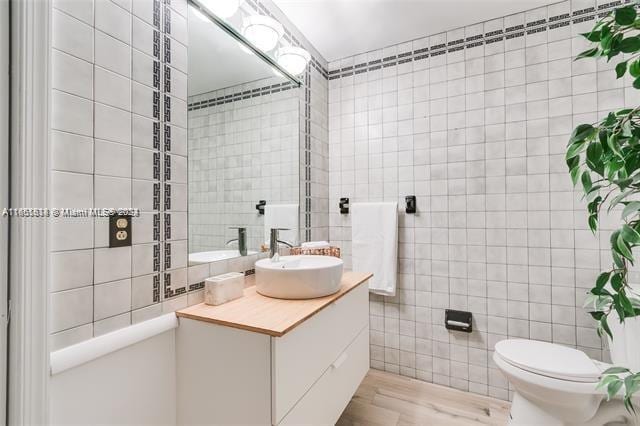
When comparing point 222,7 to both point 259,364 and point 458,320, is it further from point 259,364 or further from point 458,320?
point 458,320

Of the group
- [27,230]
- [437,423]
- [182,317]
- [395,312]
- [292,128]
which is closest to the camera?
[27,230]

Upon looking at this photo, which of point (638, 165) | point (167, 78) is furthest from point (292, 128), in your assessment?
point (638, 165)

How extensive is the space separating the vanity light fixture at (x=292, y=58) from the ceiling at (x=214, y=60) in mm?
205

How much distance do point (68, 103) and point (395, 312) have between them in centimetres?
202

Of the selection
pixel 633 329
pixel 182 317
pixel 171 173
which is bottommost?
pixel 633 329

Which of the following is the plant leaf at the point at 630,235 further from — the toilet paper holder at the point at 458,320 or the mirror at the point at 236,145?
the toilet paper holder at the point at 458,320

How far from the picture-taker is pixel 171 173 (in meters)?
1.11

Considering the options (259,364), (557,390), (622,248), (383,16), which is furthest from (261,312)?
(383,16)

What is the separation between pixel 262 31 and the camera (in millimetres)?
1541

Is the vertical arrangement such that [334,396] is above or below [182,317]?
below

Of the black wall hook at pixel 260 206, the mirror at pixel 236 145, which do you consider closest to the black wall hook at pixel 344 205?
the mirror at pixel 236 145

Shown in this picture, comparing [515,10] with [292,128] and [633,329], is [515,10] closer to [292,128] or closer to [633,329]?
[292,128]

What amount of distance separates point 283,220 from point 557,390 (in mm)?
1516

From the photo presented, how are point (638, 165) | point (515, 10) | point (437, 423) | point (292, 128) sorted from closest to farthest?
1. point (638, 165)
2. point (437, 423)
3. point (515, 10)
4. point (292, 128)
